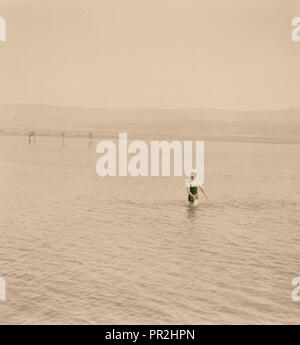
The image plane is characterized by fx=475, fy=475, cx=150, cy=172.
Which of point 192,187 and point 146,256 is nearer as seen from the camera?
point 146,256

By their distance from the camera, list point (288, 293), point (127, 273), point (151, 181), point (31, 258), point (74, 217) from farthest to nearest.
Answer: point (151, 181) → point (74, 217) → point (31, 258) → point (127, 273) → point (288, 293)

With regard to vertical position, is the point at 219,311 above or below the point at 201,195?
below

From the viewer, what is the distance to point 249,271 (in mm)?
21406

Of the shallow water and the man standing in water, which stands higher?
the man standing in water

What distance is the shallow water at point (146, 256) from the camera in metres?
17.3

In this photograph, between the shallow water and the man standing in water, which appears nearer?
the shallow water

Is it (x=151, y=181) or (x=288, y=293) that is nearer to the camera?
(x=288, y=293)

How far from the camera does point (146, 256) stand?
2353cm

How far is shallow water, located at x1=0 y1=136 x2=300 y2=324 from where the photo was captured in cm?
1730

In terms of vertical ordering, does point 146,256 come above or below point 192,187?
below

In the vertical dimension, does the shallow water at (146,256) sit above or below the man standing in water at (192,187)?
below

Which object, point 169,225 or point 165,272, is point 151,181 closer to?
point 169,225
